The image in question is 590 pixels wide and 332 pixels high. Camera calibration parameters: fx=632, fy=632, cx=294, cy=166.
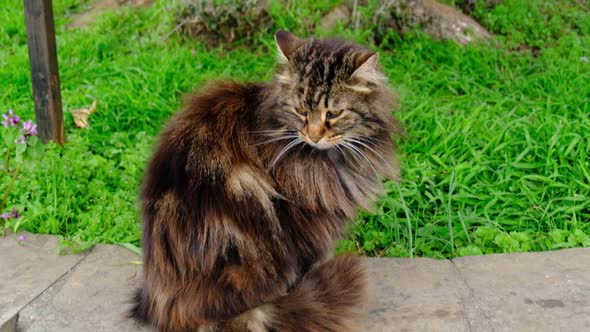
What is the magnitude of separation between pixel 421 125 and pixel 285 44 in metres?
1.80

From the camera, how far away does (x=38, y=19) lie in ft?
11.2

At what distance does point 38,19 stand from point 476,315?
269 cm

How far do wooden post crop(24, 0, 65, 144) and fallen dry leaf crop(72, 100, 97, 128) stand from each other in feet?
1.05

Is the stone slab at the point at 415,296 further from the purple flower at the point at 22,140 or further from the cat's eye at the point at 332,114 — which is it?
the purple flower at the point at 22,140

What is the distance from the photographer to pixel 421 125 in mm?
3869

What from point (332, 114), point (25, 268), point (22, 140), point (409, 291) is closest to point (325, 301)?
point (409, 291)

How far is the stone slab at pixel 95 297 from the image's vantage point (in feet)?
7.80

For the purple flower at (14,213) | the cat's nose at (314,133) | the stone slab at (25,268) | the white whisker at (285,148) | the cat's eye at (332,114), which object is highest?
the cat's eye at (332,114)

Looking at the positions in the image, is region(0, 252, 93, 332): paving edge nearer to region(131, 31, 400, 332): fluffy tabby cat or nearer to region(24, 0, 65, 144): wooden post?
region(131, 31, 400, 332): fluffy tabby cat

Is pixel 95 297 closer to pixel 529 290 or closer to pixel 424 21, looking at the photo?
pixel 529 290

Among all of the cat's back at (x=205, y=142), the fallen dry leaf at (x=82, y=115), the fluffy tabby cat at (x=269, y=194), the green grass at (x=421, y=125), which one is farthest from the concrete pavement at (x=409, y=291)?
the fallen dry leaf at (x=82, y=115)

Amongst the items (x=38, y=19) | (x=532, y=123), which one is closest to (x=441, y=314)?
(x=532, y=123)

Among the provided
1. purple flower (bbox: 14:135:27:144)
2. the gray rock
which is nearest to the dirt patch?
the gray rock

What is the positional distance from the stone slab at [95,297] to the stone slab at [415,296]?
0.91 meters
